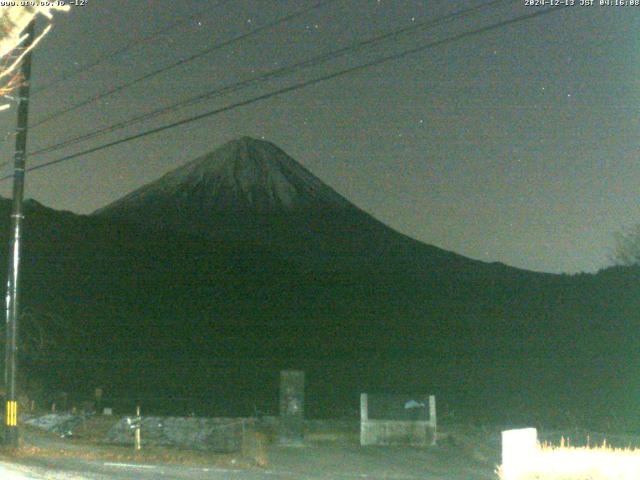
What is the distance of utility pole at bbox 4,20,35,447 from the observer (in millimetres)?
15344

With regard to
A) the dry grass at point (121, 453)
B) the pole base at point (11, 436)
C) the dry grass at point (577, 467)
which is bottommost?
the dry grass at point (121, 453)

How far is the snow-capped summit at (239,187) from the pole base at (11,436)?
13352 centimetres

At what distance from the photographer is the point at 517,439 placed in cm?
1148

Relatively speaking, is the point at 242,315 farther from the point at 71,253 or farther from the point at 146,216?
the point at 146,216

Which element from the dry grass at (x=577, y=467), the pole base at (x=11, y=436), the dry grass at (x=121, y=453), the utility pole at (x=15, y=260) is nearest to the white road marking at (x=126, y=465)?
the dry grass at (x=121, y=453)

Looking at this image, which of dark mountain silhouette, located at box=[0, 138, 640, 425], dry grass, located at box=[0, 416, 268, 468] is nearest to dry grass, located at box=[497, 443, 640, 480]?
dry grass, located at box=[0, 416, 268, 468]

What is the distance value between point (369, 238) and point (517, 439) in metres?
147

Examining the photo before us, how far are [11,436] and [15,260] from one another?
3.05 m

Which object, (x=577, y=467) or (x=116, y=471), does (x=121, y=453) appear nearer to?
(x=116, y=471)

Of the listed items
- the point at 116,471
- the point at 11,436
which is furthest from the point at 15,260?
the point at 116,471

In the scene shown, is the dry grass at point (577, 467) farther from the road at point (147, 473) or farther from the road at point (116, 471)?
the road at point (116, 471)

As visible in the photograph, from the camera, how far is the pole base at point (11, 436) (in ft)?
50.1

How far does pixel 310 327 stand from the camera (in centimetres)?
8750

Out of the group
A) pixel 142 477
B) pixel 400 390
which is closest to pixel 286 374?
pixel 142 477
